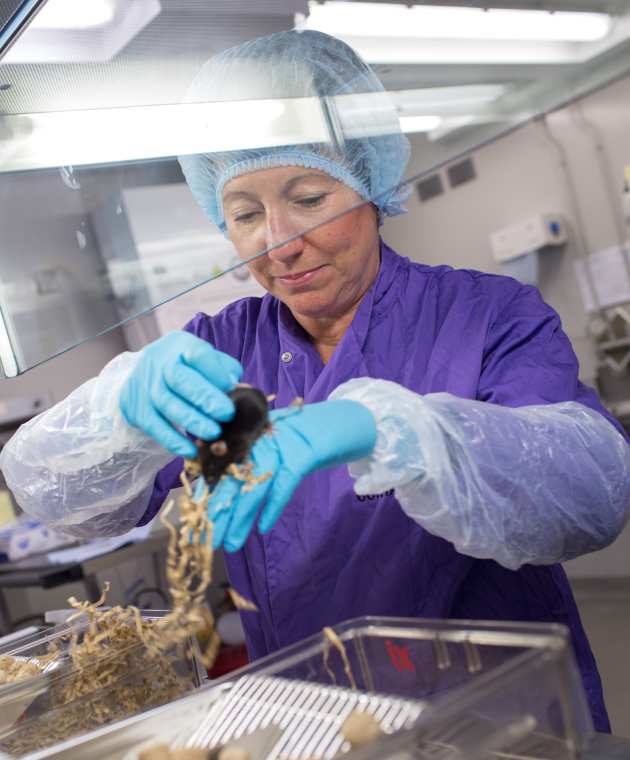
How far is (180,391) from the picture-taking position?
3.55 ft

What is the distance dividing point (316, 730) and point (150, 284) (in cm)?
61

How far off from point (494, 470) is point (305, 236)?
531 mm

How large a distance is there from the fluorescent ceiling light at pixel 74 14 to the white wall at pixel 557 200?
331 centimetres

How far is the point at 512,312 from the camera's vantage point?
4.68 ft

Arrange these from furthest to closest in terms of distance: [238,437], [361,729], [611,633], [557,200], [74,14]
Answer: [557,200]
[611,633]
[74,14]
[238,437]
[361,729]

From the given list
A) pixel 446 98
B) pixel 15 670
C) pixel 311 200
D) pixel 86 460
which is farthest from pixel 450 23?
pixel 15 670

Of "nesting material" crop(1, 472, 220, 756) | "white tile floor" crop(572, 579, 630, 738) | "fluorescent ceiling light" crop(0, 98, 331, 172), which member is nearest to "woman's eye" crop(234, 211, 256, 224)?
"fluorescent ceiling light" crop(0, 98, 331, 172)

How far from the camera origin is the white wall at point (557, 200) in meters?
4.06

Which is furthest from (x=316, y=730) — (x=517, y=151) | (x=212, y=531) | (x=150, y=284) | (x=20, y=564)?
(x=517, y=151)

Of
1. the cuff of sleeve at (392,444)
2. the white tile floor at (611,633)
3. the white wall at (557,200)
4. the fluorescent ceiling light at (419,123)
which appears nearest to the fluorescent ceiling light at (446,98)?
the fluorescent ceiling light at (419,123)

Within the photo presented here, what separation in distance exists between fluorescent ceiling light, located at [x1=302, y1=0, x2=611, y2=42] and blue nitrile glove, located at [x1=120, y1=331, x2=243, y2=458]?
42cm

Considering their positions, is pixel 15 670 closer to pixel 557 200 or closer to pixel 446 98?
pixel 446 98

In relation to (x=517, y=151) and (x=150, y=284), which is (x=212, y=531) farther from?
(x=517, y=151)

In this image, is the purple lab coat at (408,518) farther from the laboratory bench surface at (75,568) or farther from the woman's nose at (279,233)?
the laboratory bench surface at (75,568)
